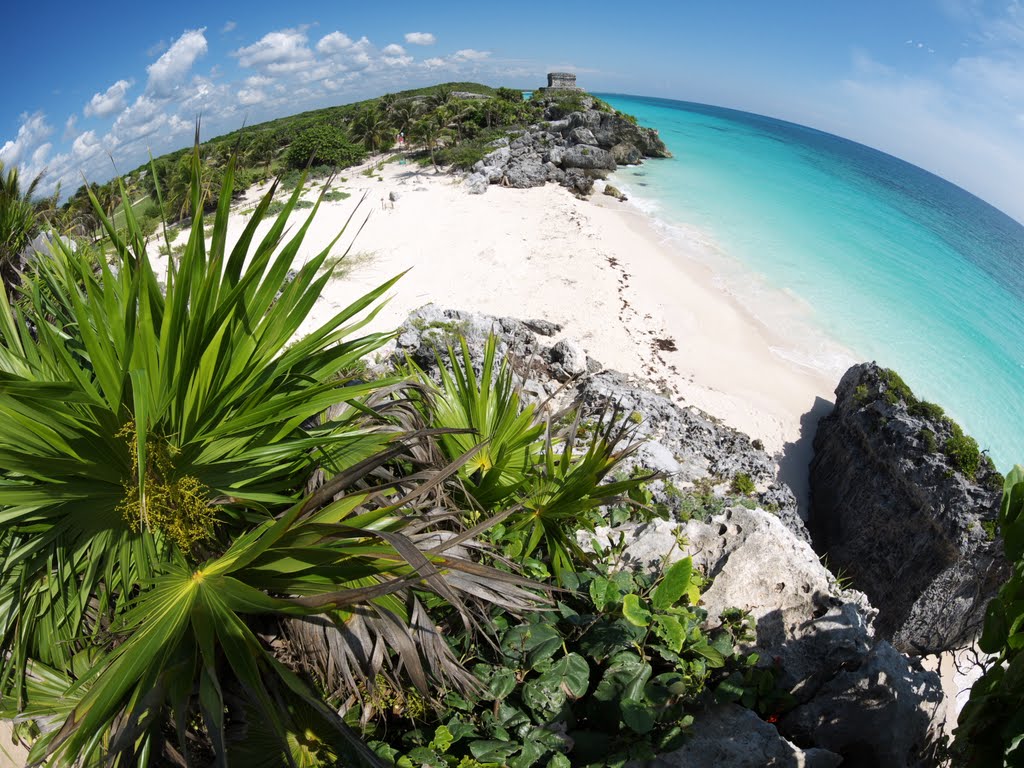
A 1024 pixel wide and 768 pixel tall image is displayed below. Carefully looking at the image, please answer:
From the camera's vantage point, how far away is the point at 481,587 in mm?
1929

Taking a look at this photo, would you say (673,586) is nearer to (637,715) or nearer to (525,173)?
(637,715)

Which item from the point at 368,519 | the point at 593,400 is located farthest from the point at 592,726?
the point at 593,400

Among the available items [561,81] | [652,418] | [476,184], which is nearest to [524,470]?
[652,418]

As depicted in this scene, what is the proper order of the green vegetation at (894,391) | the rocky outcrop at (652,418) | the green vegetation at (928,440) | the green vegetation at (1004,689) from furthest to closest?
1. the green vegetation at (894,391)
2. the green vegetation at (928,440)
3. the rocky outcrop at (652,418)
4. the green vegetation at (1004,689)

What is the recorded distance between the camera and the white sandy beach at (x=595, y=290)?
12148mm

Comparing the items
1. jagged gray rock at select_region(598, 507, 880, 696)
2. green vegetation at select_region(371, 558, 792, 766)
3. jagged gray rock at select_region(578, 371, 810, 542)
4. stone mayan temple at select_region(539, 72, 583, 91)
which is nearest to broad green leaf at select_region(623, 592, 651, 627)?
green vegetation at select_region(371, 558, 792, 766)

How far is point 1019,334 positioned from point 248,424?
29.1 m

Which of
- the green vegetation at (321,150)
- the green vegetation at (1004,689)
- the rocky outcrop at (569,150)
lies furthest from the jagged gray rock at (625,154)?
the green vegetation at (1004,689)

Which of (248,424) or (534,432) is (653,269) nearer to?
(534,432)

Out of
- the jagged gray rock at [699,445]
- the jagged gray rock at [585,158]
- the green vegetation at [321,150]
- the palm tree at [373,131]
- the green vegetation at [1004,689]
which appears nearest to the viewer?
the green vegetation at [1004,689]

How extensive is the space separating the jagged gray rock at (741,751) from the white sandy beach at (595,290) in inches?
358

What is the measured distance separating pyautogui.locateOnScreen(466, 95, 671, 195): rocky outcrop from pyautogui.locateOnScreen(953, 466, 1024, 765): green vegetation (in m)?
25.1

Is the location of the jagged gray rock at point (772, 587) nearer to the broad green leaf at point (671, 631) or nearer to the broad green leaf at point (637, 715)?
the broad green leaf at point (671, 631)

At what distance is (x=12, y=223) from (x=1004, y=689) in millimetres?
8165
